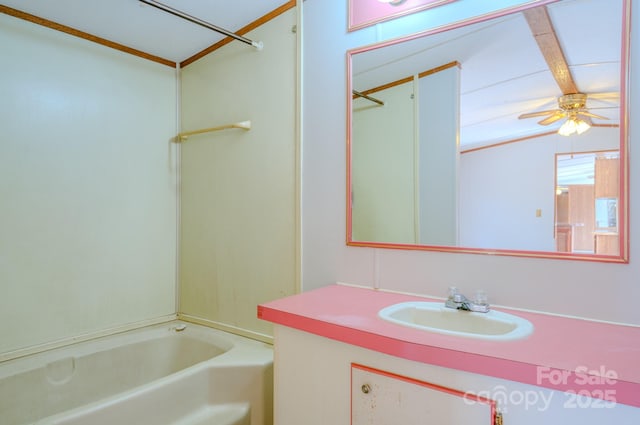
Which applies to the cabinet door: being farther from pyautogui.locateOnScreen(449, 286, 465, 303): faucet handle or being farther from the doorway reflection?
the doorway reflection

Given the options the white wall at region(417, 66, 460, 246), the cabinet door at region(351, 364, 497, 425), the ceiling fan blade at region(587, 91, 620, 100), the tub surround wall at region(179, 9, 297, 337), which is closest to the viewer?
the cabinet door at region(351, 364, 497, 425)

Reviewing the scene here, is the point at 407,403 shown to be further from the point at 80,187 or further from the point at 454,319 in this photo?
the point at 80,187

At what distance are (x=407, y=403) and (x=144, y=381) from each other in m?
1.79

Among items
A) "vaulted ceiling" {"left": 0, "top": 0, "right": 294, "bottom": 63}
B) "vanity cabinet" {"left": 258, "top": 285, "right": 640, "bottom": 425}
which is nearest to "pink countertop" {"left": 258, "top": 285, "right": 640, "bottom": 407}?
"vanity cabinet" {"left": 258, "top": 285, "right": 640, "bottom": 425}

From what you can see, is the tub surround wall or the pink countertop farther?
the tub surround wall

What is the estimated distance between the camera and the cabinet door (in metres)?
0.84

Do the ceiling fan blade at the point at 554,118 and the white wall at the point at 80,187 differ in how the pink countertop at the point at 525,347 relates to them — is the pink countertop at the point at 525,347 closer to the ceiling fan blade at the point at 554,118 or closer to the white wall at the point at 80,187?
the ceiling fan blade at the point at 554,118

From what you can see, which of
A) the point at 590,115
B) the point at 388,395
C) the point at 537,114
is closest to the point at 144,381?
the point at 388,395

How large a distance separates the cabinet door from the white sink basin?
157 millimetres

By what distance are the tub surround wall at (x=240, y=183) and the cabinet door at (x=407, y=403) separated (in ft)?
2.85

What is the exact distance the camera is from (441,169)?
1.38 metres

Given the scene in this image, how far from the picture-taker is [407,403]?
36.3 inches

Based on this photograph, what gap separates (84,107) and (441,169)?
202 centimetres

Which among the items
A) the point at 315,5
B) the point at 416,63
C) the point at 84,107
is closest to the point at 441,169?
the point at 416,63
